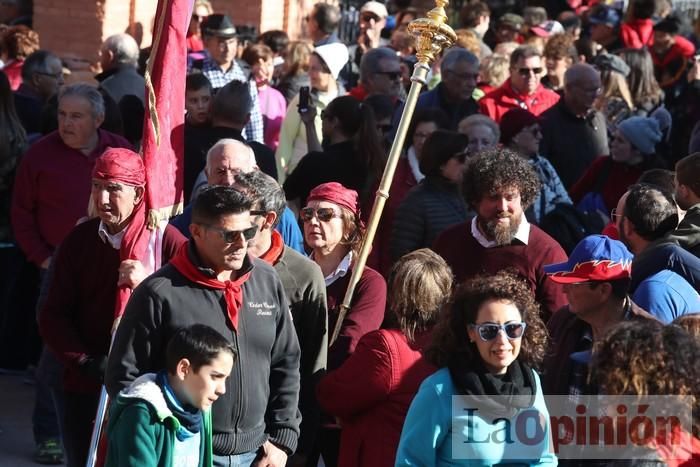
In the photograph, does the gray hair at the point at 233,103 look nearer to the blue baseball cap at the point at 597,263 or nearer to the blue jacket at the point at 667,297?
the blue baseball cap at the point at 597,263

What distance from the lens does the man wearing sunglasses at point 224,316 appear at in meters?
5.10

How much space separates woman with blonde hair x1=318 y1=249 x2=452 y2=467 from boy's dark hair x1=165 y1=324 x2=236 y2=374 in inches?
28.6

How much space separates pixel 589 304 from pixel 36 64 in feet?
19.5

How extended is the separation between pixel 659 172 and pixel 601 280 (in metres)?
1.75

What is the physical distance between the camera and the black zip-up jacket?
509cm

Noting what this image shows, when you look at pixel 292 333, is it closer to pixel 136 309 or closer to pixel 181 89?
pixel 136 309

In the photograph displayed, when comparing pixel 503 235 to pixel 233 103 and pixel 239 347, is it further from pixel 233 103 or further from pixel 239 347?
pixel 233 103

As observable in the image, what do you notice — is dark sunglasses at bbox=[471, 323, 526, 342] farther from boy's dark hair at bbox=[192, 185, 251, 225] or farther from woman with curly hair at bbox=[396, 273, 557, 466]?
boy's dark hair at bbox=[192, 185, 251, 225]

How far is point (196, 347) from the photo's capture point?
4824 mm

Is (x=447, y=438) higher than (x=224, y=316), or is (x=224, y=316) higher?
(x=224, y=316)

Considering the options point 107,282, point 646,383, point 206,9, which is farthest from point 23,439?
point 206,9

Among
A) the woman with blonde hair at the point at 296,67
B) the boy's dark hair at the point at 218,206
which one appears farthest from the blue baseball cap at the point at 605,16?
the boy's dark hair at the point at 218,206

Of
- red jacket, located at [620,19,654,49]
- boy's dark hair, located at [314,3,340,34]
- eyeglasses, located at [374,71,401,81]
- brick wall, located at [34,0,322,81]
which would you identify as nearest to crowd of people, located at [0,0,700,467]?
eyeglasses, located at [374,71,401,81]

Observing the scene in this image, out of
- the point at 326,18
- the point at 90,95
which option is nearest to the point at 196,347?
the point at 90,95
